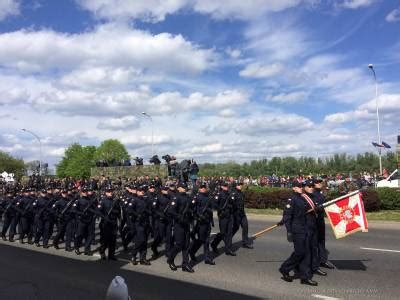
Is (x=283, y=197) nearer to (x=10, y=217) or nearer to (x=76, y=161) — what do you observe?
(x=10, y=217)

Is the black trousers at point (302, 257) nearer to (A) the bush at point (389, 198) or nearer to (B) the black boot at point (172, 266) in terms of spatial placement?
(B) the black boot at point (172, 266)

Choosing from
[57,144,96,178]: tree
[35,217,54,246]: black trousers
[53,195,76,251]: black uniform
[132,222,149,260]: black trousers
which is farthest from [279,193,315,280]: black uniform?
[57,144,96,178]: tree

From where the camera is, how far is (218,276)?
30.6 ft

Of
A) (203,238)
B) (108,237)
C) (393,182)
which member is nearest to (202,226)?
(203,238)

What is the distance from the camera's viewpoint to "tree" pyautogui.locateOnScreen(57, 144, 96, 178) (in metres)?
98.6

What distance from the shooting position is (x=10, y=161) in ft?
330

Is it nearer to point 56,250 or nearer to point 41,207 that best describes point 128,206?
point 56,250

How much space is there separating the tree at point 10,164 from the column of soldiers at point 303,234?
93975 millimetres

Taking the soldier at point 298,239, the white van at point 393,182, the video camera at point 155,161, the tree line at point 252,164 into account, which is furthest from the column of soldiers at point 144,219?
the tree line at point 252,164

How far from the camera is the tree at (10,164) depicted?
9699cm

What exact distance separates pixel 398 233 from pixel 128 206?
8719 millimetres

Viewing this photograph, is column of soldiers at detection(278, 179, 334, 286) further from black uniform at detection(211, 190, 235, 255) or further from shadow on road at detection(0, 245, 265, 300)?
black uniform at detection(211, 190, 235, 255)

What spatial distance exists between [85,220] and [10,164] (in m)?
93.3

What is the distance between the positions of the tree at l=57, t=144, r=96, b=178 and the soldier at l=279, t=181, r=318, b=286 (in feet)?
296
